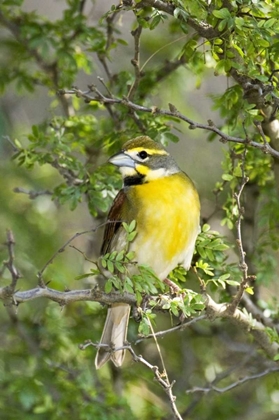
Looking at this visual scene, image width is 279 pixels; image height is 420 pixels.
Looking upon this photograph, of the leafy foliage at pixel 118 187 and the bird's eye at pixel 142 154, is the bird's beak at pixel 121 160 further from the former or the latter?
the leafy foliage at pixel 118 187

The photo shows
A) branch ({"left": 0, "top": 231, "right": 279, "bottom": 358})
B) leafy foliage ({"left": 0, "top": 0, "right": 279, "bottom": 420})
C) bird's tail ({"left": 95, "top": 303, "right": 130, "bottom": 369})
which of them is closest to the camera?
branch ({"left": 0, "top": 231, "right": 279, "bottom": 358})

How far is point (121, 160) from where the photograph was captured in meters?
4.20

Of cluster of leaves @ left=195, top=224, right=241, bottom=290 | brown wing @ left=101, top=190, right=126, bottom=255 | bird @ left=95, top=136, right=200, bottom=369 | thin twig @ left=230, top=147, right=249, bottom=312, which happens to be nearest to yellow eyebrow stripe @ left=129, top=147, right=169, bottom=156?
bird @ left=95, top=136, right=200, bottom=369

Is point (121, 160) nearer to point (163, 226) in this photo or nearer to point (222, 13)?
point (163, 226)

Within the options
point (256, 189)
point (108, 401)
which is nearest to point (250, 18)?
point (256, 189)

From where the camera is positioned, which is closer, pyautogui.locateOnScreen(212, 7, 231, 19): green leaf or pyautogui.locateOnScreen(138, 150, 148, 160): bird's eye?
pyautogui.locateOnScreen(212, 7, 231, 19): green leaf

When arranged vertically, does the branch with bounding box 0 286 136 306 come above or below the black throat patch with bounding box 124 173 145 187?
above

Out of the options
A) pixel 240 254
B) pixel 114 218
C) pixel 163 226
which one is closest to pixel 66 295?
pixel 240 254

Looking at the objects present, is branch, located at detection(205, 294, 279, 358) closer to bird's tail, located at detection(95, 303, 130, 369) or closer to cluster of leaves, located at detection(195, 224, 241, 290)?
cluster of leaves, located at detection(195, 224, 241, 290)

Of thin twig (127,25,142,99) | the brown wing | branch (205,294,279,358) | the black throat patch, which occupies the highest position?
thin twig (127,25,142,99)

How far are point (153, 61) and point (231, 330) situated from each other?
2049mm

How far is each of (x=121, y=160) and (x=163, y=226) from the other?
39 cm

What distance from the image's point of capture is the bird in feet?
13.6

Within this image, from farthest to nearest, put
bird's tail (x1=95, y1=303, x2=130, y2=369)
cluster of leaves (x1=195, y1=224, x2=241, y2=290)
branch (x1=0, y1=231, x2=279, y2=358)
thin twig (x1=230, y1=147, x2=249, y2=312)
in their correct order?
bird's tail (x1=95, y1=303, x2=130, y2=369) → cluster of leaves (x1=195, y1=224, x2=241, y2=290) → thin twig (x1=230, y1=147, x2=249, y2=312) → branch (x1=0, y1=231, x2=279, y2=358)
